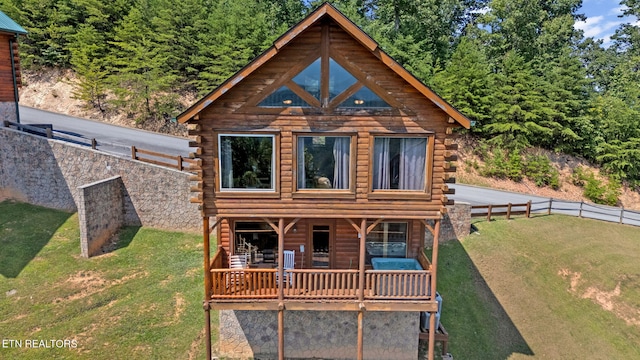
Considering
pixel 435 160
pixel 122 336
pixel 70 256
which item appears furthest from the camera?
pixel 70 256

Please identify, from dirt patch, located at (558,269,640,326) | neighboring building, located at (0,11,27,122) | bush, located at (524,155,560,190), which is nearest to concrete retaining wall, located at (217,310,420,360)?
dirt patch, located at (558,269,640,326)

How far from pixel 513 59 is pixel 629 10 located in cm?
2597

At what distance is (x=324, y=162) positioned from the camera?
9.86 metres

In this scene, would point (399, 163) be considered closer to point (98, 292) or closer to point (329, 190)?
point (329, 190)

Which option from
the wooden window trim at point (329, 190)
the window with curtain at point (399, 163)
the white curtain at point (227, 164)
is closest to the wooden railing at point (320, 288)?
the wooden window trim at point (329, 190)

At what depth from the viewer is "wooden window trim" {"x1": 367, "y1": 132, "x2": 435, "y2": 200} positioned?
383 inches

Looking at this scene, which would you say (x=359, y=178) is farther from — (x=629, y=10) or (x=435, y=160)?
(x=629, y=10)

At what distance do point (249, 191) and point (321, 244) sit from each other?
133 inches

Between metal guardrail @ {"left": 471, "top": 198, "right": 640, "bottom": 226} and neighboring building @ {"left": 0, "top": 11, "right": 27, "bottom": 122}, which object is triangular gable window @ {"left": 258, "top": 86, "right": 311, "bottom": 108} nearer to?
metal guardrail @ {"left": 471, "top": 198, "right": 640, "bottom": 226}

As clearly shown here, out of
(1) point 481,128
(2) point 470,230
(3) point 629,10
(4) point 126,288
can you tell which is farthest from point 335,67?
(3) point 629,10

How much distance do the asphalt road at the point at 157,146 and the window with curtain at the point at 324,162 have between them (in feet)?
42.4

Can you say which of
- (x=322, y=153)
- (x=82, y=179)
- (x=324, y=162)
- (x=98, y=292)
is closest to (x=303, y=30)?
(x=322, y=153)

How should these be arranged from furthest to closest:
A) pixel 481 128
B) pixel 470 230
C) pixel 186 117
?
1. pixel 481 128
2. pixel 470 230
3. pixel 186 117

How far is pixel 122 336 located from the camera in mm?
11031
